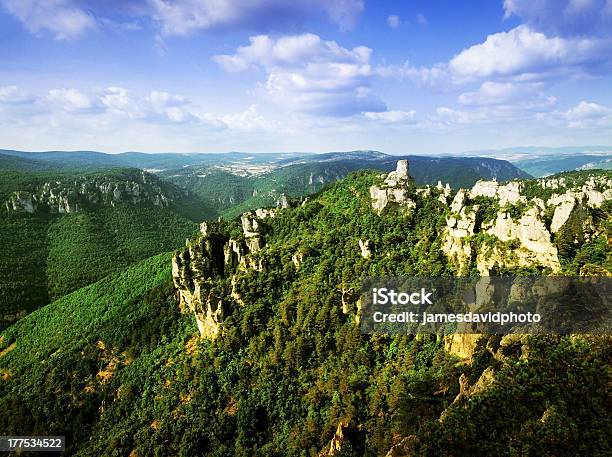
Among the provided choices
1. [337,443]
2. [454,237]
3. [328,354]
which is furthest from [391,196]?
[337,443]

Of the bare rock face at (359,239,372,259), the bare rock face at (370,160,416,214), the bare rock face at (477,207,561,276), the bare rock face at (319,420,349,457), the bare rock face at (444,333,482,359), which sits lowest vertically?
the bare rock face at (319,420,349,457)

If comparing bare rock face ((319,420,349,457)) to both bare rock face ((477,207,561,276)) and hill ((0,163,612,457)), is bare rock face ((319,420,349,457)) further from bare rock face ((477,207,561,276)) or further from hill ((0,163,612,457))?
bare rock face ((477,207,561,276))

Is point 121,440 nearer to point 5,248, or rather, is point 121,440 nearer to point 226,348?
point 226,348

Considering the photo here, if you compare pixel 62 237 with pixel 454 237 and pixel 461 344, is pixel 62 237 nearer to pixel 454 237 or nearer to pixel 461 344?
pixel 454 237

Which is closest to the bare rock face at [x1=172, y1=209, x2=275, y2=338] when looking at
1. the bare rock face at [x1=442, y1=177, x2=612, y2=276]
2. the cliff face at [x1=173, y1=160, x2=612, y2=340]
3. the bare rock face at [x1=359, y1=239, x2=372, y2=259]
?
the cliff face at [x1=173, y1=160, x2=612, y2=340]

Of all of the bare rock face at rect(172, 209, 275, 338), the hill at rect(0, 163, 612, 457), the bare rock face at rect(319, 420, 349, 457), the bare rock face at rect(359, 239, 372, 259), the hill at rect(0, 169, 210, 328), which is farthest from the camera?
the hill at rect(0, 169, 210, 328)

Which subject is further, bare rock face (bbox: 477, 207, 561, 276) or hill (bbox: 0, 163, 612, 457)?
bare rock face (bbox: 477, 207, 561, 276)

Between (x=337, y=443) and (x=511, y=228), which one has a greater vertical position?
(x=511, y=228)
